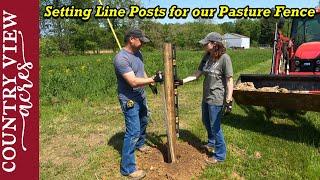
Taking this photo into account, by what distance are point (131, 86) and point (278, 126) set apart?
13.1 ft

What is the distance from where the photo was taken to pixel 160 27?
2431 inches

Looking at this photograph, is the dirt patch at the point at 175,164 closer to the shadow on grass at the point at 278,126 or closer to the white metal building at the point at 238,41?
the shadow on grass at the point at 278,126

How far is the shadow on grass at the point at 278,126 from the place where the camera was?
7025 millimetres

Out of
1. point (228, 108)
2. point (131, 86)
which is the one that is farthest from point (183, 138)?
point (131, 86)

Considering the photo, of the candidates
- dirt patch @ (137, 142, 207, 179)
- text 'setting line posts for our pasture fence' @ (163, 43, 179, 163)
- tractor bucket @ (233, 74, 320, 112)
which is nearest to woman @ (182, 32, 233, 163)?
dirt patch @ (137, 142, 207, 179)

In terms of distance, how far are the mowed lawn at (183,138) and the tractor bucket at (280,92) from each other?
67cm

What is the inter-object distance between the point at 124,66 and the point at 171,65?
2.47 feet

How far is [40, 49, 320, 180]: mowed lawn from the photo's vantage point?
565 centimetres

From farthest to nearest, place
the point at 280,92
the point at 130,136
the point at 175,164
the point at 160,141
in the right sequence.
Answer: the point at 160,141 → the point at 280,92 → the point at 175,164 → the point at 130,136

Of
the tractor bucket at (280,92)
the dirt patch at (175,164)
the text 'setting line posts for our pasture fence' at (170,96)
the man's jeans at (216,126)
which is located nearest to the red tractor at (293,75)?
the tractor bucket at (280,92)

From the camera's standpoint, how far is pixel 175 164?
5648 millimetres

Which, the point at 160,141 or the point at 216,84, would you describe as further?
the point at 160,141

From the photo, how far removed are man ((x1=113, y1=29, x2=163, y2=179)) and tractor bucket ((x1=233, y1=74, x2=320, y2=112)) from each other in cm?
250

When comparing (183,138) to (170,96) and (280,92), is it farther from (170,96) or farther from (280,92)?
(280,92)
